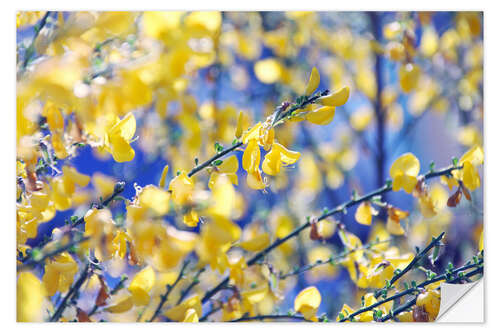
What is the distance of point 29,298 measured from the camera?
0.87 m

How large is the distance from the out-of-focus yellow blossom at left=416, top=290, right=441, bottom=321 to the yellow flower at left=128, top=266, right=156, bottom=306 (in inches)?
18.6

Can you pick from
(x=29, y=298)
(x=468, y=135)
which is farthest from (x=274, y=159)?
(x=468, y=135)

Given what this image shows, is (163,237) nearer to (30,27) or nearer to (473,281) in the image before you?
Result: (30,27)

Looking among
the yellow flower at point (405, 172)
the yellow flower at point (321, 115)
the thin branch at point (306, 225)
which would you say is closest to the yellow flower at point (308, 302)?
the thin branch at point (306, 225)

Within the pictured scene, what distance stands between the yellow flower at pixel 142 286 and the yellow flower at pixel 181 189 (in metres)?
0.27

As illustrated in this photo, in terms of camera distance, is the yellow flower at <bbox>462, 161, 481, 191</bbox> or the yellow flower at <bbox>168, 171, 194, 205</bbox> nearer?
the yellow flower at <bbox>168, 171, 194, 205</bbox>

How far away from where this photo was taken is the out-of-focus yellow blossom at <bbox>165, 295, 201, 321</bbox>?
864 millimetres

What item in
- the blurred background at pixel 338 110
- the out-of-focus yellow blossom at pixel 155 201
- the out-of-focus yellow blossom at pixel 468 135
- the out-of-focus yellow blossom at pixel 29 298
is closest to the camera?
the out-of-focus yellow blossom at pixel 155 201

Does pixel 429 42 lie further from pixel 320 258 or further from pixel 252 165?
pixel 252 165

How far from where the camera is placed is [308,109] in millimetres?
693

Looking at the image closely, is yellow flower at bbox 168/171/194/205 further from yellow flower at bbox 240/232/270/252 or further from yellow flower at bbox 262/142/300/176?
yellow flower at bbox 240/232/270/252

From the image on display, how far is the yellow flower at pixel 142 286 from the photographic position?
2.66 ft

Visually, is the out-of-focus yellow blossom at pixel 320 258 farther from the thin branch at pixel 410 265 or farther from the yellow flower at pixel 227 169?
the yellow flower at pixel 227 169

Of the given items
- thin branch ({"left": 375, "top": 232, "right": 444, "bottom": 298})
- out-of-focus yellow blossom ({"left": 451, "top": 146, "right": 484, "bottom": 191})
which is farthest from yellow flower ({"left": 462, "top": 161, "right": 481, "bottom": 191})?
thin branch ({"left": 375, "top": 232, "right": 444, "bottom": 298})
